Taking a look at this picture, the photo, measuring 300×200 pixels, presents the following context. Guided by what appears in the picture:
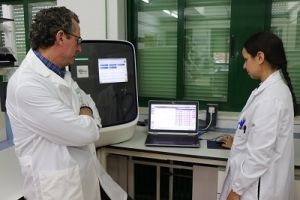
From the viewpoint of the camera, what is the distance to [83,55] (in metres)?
2.11

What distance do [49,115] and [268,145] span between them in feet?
3.38

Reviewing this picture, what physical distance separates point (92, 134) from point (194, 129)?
1.25 metres

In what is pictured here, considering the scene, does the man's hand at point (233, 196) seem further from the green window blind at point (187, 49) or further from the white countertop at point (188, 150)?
the green window blind at point (187, 49)

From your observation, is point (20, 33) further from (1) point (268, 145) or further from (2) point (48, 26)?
(1) point (268, 145)

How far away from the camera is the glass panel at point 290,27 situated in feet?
8.21

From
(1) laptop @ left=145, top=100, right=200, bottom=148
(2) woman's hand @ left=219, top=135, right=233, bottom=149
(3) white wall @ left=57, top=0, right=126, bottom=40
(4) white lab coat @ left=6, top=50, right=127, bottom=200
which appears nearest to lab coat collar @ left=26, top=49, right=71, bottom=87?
(4) white lab coat @ left=6, top=50, right=127, bottom=200

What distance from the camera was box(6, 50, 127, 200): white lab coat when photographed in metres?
1.17

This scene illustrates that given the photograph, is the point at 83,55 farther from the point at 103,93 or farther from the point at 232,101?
the point at 232,101

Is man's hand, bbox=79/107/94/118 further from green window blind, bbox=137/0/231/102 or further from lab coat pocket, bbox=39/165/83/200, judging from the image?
green window blind, bbox=137/0/231/102

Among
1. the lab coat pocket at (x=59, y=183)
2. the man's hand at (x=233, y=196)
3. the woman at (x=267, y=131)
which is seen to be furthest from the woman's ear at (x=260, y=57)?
the lab coat pocket at (x=59, y=183)

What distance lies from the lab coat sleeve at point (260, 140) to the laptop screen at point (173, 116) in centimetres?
90

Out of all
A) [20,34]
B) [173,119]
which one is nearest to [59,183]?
[173,119]

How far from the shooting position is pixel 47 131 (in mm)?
1201

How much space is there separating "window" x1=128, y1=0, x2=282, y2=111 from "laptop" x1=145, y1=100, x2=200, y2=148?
1.69 feet
